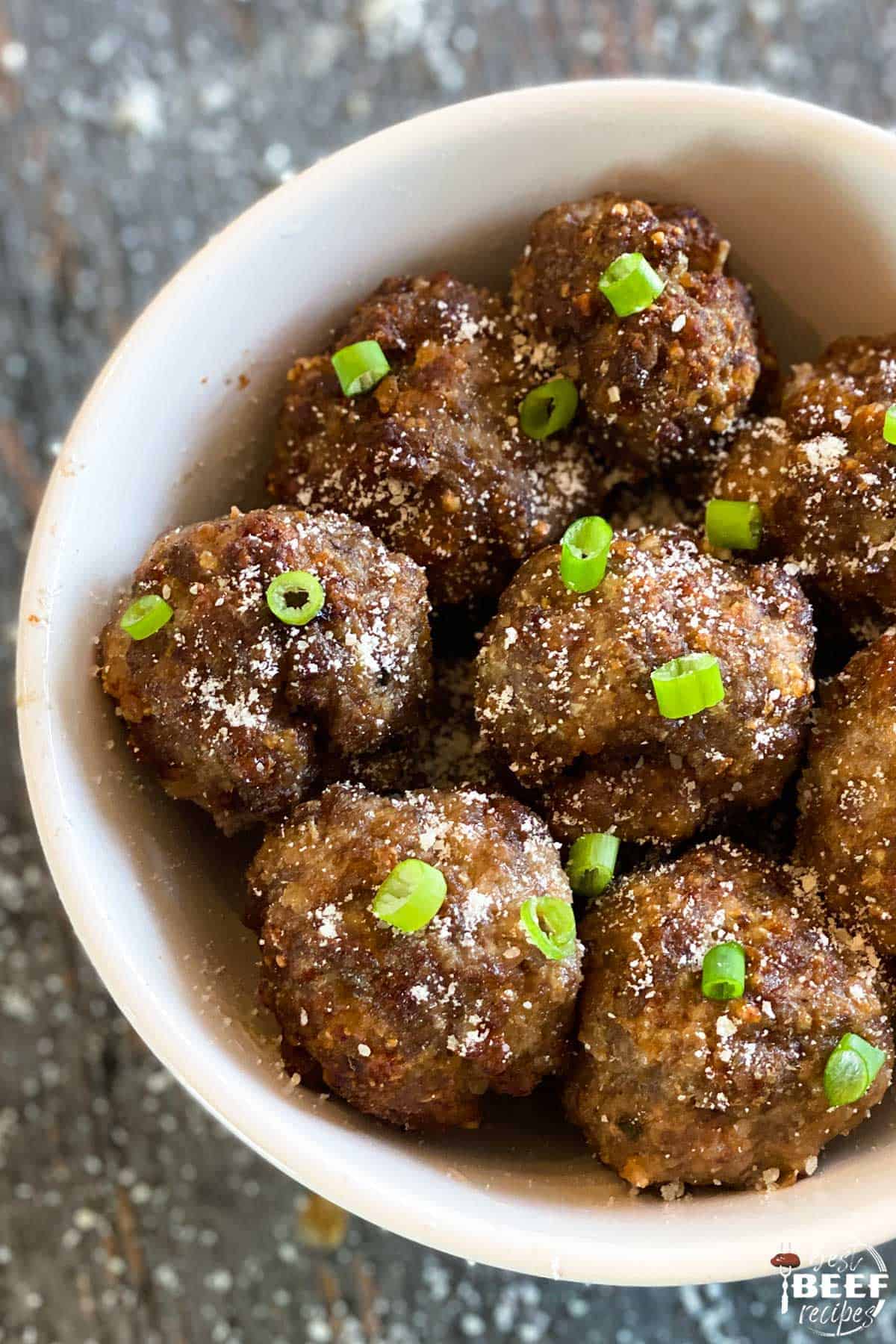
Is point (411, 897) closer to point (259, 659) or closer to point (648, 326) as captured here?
point (259, 659)

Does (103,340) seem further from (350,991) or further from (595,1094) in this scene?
(595,1094)

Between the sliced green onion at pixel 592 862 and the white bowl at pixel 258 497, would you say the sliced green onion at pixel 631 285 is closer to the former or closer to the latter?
the white bowl at pixel 258 497

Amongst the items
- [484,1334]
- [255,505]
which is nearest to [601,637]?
[255,505]

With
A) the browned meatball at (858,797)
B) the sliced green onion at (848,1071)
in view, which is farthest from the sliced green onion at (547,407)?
the sliced green onion at (848,1071)

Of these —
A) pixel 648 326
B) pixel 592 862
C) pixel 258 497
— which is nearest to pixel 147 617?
pixel 258 497

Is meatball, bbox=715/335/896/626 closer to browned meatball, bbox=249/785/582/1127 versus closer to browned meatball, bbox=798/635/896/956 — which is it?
browned meatball, bbox=798/635/896/956
